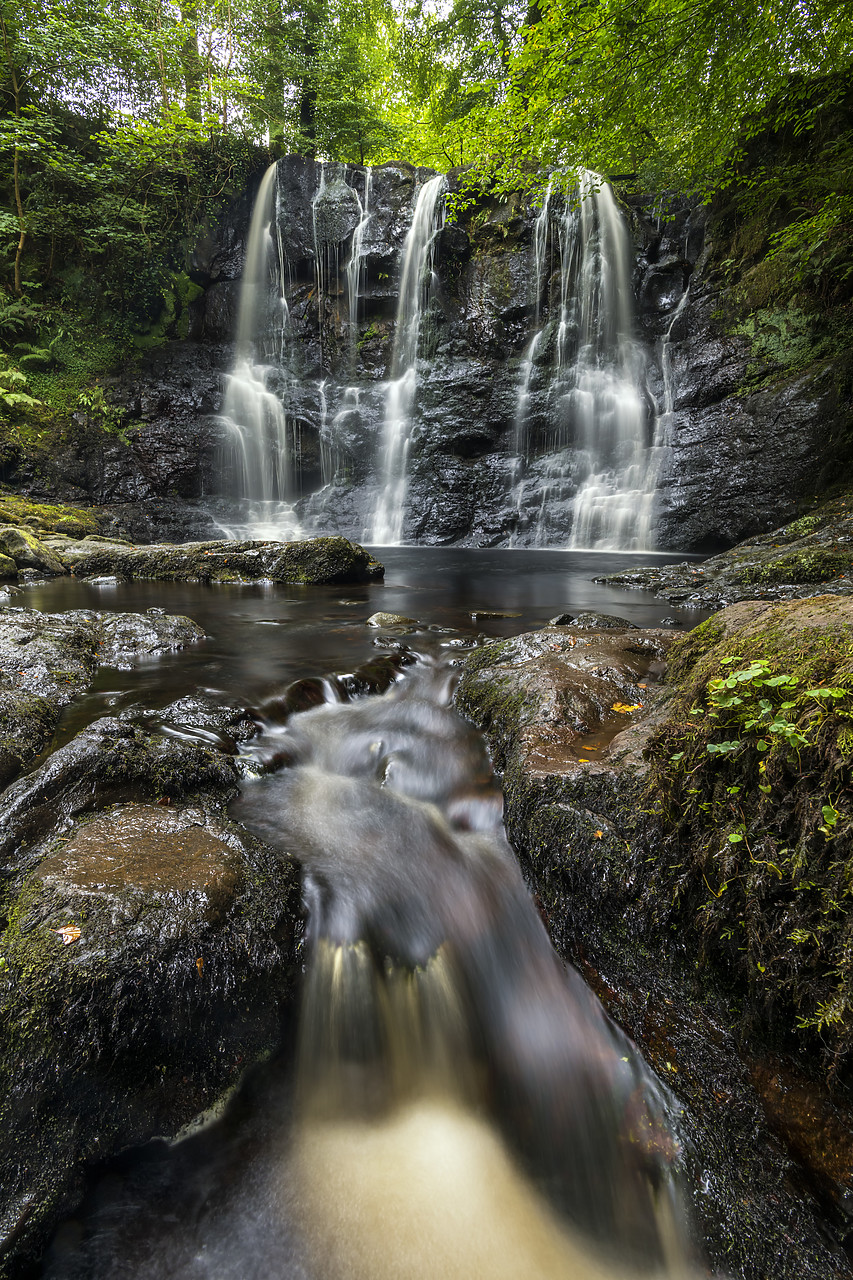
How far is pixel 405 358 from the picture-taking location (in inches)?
688

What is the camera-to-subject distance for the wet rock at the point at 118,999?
152 cm

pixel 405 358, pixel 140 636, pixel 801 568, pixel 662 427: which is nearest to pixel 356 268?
pixel 405 358

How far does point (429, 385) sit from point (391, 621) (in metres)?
12.8

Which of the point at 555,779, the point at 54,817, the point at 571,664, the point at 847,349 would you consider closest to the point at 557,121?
the point at 847,349

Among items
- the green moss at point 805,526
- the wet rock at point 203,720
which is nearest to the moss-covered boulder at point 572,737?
the wet rock at point 203,720

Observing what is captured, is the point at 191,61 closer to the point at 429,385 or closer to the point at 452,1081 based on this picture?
the point at 429,385

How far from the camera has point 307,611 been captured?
24.9 ft

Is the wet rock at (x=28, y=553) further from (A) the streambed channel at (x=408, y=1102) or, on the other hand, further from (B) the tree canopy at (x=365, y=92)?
(B) the tree canopy at (x=365, y=92)

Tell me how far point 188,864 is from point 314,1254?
4.00ft

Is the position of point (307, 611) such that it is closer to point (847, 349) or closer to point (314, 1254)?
point (314, 1254)

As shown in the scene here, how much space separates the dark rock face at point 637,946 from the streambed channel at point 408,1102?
63 mm

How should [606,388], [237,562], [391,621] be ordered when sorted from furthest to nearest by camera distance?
[606,388]
[237,562]
[391,621]

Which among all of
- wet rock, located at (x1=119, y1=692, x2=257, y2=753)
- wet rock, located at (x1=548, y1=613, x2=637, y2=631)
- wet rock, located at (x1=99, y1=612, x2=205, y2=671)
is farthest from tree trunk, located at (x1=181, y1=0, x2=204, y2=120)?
wet rock, located at (x1=119, y1=692, x2=257, y2=753)

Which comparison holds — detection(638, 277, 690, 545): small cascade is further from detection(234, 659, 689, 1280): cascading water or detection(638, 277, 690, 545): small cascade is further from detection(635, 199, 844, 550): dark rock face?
detection(234, 659, 689, 1280): cascading water
